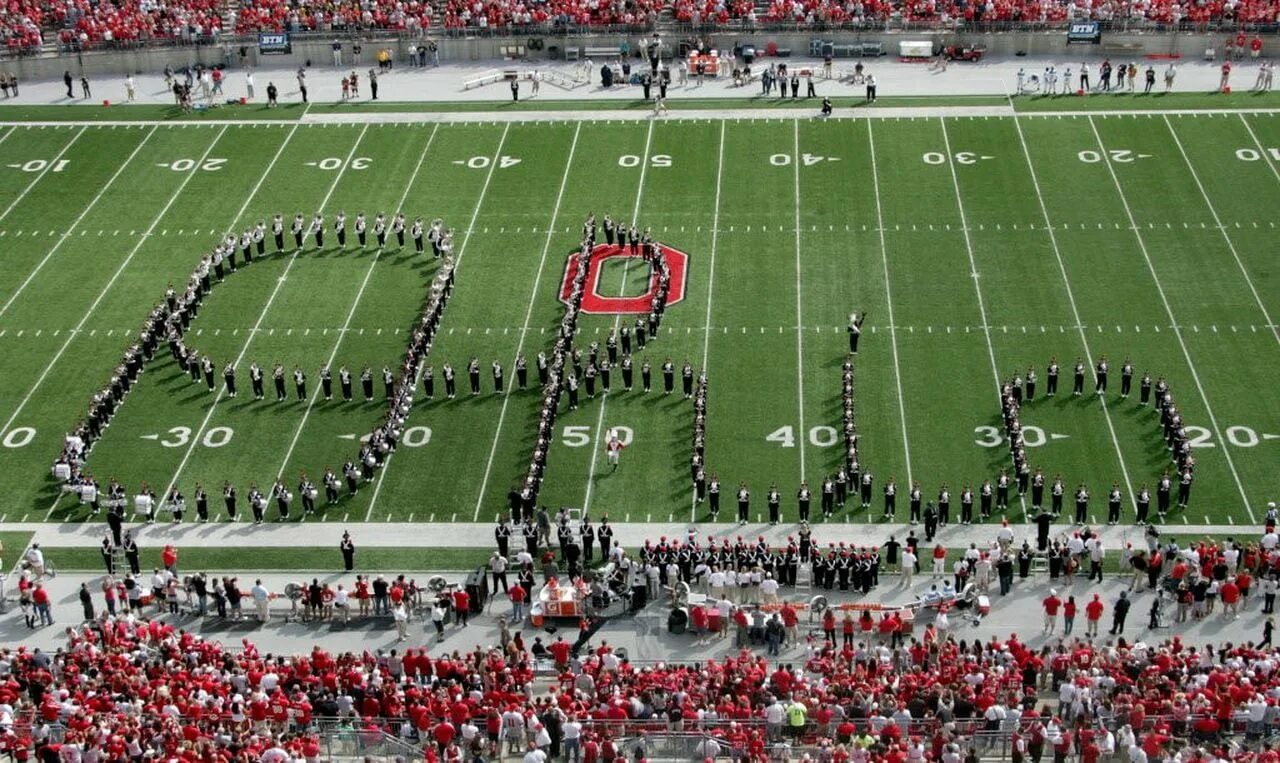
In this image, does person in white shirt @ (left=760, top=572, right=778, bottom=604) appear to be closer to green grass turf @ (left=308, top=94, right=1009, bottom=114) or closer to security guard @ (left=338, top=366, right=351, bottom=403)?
security guard @ (left=338, top=366, right=351, bottom=403)

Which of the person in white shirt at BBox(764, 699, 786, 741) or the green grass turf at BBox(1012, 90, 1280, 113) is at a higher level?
the green grass turf at BBox(1012, 90, 1280, 113)

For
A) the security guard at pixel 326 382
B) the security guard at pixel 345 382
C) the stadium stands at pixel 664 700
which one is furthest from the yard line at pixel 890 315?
the security guard at pixel 326 382

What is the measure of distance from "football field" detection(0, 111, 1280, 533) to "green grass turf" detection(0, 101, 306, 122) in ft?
3.00

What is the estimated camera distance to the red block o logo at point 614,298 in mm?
43281

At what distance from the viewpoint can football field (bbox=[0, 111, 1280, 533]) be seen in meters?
37.2

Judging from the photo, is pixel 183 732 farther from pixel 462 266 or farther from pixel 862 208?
pixel 862 208

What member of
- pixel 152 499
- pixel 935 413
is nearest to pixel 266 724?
pixel 152 499

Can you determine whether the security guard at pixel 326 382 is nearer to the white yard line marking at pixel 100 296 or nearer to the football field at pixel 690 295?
the football field at pixel 690 295

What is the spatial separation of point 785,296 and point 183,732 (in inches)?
848

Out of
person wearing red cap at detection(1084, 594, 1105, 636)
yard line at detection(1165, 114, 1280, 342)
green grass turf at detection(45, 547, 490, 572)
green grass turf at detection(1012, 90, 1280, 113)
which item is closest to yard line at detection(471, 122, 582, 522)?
green grass turf at detection(45, 547, 490, 572)

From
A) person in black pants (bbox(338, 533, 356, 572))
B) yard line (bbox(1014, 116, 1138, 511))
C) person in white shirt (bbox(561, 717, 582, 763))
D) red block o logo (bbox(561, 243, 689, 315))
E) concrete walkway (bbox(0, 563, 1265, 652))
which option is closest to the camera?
person in white shirt (bbox(561, 717, 582, 763))

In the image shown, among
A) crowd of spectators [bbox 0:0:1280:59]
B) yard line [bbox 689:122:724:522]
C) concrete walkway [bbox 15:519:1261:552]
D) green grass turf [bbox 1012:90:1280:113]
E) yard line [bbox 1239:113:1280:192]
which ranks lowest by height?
concrete walkway [bbox 15:519:1261:552]

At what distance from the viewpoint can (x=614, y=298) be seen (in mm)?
43750

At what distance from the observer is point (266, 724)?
26891 millimetres
